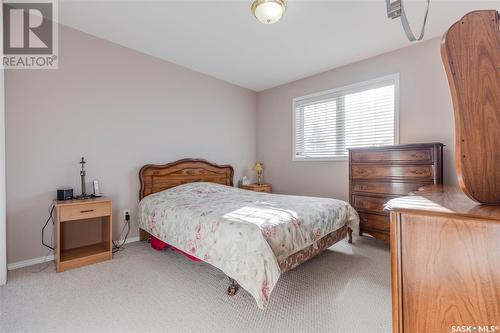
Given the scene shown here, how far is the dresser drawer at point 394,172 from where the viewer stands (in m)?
2.40

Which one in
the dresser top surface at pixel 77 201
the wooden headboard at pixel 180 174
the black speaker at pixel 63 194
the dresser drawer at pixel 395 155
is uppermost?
the dresser drawer at pixel 395 155

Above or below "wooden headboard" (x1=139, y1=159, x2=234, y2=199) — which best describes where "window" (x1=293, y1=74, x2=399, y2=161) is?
above

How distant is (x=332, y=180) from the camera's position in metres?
3.71

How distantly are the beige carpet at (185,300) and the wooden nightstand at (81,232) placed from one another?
0.12m

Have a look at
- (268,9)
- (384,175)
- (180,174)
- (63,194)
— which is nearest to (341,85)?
(384,175)

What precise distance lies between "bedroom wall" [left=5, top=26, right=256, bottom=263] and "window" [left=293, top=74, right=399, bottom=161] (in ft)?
5.26

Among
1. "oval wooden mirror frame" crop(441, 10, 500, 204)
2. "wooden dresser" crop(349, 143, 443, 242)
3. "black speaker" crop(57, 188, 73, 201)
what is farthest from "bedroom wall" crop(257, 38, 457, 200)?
"black speaker" crop(57, 188, 73, 201)

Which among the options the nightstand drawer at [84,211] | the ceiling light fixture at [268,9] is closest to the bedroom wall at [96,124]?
the nightstand drawer at [84,211]

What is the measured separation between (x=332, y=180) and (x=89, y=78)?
3660 mm

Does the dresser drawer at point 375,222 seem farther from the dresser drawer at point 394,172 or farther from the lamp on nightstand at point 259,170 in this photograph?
the lamp on nightstand at point 259,170

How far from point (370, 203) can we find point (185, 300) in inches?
90.2

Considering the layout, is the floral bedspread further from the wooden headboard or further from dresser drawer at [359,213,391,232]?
the wooden headboard

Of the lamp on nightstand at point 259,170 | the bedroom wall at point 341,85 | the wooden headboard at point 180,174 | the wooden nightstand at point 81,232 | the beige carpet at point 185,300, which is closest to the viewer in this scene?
the beige carpet at point 185,300

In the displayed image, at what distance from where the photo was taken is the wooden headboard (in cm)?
319
